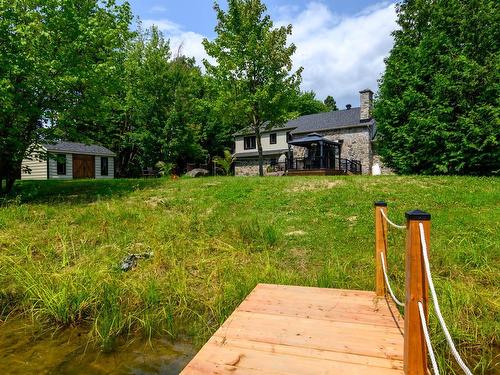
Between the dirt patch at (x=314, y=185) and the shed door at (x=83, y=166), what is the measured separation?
20.4 m

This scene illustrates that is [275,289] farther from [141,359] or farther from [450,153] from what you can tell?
[450,153]

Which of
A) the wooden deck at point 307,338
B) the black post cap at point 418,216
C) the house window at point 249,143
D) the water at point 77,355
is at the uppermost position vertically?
the house window at point 249,143

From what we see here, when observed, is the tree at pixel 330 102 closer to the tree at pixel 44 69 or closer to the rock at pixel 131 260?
the tree at pixel 44 69

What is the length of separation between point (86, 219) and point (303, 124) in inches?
1025

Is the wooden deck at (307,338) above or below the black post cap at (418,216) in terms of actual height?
below

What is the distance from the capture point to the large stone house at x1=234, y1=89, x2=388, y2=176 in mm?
24266

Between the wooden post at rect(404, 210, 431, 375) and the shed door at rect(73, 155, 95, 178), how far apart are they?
2722 centimetres

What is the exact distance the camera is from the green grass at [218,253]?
166 inches

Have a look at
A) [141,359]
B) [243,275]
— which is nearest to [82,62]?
[243,275]

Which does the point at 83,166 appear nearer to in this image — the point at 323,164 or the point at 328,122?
the point at 323,164

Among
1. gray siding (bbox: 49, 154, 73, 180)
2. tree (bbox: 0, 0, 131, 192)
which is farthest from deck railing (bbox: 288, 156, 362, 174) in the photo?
gray siding (bbox: 49, 154, 73, 180)

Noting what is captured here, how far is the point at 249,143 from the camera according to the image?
3262 centimetres

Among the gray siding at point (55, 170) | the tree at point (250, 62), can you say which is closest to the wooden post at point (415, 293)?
the tree at point (250, 62)

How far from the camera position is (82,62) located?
9.88 meters
